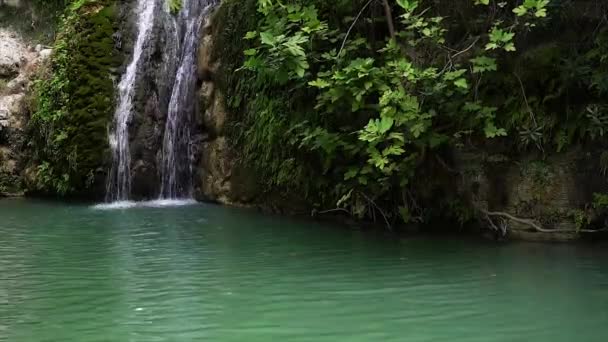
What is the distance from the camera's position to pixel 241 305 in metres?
4.86

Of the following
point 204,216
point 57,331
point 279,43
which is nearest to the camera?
point 57,331

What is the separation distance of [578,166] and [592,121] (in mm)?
600

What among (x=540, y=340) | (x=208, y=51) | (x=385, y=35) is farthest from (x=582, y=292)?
(x=208, y=51)

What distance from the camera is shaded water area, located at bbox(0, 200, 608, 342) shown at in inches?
168

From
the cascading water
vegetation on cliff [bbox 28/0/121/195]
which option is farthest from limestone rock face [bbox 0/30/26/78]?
the cascading water

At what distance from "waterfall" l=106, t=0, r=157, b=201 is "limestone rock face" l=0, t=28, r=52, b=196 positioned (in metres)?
2.34

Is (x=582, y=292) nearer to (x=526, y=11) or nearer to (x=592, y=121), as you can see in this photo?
(x=592, y=121)

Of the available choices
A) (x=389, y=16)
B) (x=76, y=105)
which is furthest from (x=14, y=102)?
(x=389, y=16)

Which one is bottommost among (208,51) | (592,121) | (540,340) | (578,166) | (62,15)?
(540,340)

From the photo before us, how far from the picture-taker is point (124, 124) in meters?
12.7

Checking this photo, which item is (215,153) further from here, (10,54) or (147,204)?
(10,54)

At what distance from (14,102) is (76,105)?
6.93 feet

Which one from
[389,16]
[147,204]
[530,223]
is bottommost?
[530,223]

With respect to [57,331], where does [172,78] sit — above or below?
above
